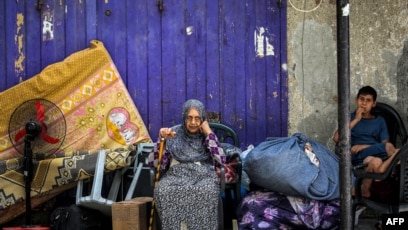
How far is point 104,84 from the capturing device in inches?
252

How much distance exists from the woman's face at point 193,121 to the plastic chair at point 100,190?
0.85 meters

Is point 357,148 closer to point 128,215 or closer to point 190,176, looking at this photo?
point 190,176

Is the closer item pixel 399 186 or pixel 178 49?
pixel 399 186

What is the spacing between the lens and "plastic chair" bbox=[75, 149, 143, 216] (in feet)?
18.7

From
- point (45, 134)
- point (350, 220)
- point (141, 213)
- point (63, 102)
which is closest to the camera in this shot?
point (350, 220)

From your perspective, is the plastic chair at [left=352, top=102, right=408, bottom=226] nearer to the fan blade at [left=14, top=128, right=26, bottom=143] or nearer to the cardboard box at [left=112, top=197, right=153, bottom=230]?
the cardboard box at [left=112, top=197, right=153, bottom=230]

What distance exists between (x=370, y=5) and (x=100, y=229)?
142 inches

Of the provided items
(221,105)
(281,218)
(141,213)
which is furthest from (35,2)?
(281,218)

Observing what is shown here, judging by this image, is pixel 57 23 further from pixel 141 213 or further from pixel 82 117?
pixel 141 213

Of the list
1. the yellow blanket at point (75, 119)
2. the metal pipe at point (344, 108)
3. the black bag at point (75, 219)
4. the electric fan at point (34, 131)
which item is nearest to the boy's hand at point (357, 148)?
the metal pipe at point (344, 108)

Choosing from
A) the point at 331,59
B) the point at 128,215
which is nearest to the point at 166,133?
the point at 128,215

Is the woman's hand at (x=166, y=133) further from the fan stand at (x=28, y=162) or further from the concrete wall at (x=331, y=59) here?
the concrete wall at (x=331, y=59)

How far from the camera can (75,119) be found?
6332 millimetres

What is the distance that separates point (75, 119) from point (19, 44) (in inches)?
40.3
